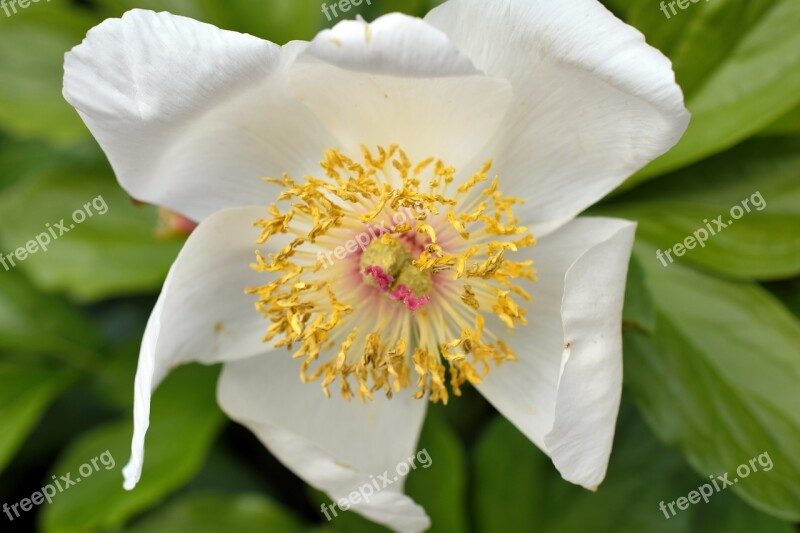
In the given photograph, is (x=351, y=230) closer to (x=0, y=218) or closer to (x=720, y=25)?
(x=720, y=25)

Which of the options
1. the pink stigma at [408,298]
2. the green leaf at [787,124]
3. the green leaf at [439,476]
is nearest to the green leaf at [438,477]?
the green leaf at [439,476]

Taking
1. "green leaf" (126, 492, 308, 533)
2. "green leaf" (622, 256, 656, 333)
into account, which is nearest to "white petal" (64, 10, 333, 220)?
"green leaf" (622, 256, 656, 333)

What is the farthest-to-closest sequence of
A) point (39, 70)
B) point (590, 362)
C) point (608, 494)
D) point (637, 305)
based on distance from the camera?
point (39, 70), point (608, 494), point (637, 305), point (590, 362)

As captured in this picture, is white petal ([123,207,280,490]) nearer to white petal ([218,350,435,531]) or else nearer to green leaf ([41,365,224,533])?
white petal ([218,350,435,531])

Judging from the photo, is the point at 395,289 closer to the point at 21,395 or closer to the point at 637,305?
the point at 637,305

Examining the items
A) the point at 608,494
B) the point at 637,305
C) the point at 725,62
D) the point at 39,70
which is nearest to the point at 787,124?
the point at 725,62

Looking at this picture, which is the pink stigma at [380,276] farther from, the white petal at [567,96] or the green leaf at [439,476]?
the green leaf at [439,476]
